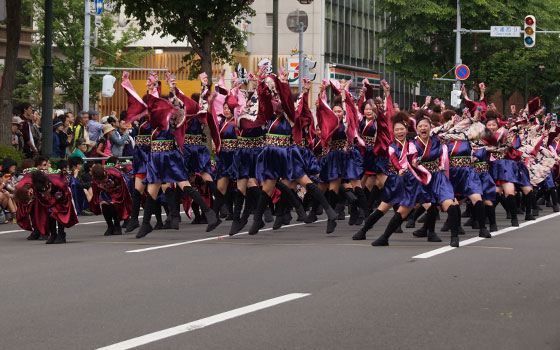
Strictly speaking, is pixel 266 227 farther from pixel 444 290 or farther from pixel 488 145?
pixel 444 290

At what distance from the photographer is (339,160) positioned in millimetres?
17578

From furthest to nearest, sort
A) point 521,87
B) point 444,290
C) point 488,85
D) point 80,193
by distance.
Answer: point 521,87, point 488,85, point 80,193, point 444,290

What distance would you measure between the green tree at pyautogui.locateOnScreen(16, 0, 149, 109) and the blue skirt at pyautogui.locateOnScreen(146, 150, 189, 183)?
4007 cm

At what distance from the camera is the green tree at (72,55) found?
55.3 m

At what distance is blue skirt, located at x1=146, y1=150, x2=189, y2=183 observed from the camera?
15.1m

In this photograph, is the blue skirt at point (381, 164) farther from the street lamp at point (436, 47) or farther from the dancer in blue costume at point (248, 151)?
the street lamp at point (436, 47)

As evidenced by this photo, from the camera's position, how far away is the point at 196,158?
56.3 feet

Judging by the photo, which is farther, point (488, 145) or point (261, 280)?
point (488, 145)

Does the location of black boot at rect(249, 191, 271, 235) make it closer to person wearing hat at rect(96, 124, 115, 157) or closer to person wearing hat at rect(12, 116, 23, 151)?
person wearing hat at rect(12, 116, 23, 151)

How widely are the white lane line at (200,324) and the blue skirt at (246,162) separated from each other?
22.7ft

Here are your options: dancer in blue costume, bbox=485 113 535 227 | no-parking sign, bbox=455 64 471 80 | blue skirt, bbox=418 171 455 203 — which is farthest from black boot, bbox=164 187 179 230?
no-parking sign, bbox=455 64 471 80

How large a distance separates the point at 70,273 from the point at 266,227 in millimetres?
6300

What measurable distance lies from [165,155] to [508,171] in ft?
17.9

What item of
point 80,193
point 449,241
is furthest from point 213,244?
point 80,193
